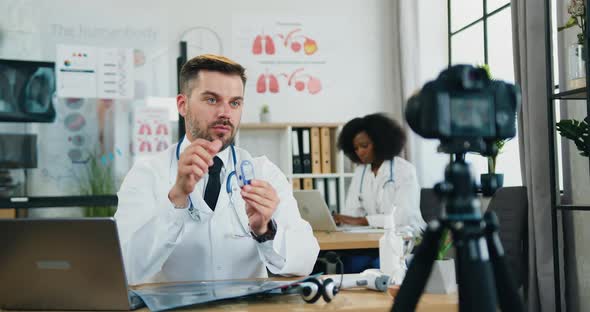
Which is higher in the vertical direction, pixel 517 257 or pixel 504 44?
pixel 504 44

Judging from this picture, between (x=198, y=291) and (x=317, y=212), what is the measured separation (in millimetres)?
2095

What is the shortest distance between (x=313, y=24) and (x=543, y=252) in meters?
3.00

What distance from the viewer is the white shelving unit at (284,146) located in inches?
204

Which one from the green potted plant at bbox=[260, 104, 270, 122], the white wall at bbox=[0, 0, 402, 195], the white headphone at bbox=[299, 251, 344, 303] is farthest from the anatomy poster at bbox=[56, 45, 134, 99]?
the white headphone at bbox=[299, 251, 344, 303]

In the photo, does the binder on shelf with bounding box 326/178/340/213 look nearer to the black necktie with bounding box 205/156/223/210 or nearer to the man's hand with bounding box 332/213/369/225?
the man's hand with bounding box 332/213/369/225

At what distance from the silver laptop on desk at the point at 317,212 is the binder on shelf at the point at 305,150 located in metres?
1.57

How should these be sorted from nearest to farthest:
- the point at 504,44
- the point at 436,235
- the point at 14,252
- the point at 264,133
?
the point at 436,235 < the point at 14,252 < the point at 504,44 < the point at 264,133

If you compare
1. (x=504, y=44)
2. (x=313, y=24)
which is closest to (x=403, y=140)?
(x=504, y=44)

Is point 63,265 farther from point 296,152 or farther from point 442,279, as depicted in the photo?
point 296,152

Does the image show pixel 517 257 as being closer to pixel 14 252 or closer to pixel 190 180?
pixel 190 180

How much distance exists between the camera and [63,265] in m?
1.32

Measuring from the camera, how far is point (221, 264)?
7.02 feet

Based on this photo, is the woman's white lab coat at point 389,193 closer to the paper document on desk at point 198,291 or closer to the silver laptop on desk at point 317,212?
the silver laptop on desk at point 317,212

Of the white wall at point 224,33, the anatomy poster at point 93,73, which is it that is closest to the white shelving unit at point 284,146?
the white wall at point 224,33
